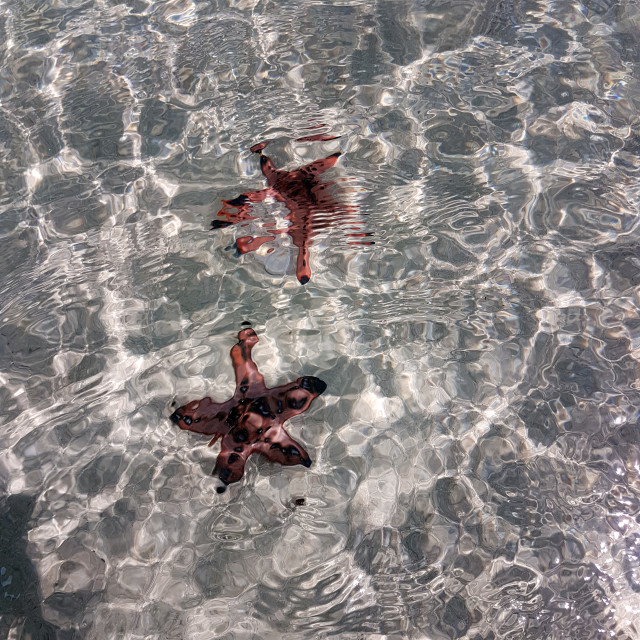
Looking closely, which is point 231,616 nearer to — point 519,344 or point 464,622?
point 464,622

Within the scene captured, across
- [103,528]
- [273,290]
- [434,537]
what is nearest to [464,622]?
[434,537]

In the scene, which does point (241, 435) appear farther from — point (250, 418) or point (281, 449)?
point (281, 449)

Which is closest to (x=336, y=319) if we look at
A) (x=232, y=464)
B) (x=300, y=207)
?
(x=300, y=207)

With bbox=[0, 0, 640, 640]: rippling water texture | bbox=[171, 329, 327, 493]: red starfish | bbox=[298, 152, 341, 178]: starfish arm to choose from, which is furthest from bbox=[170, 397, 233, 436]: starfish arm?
bbox=[298, 152, 341, 178]: starfish arm

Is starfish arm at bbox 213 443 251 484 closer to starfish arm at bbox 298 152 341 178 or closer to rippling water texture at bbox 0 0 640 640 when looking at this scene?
rippling water texture at bbox 0 0 640 640

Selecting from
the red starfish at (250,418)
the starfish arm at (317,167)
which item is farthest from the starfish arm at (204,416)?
the starfish arm at (317,167)

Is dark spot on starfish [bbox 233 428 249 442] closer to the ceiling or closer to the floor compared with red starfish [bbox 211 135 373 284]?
closer to the floor
